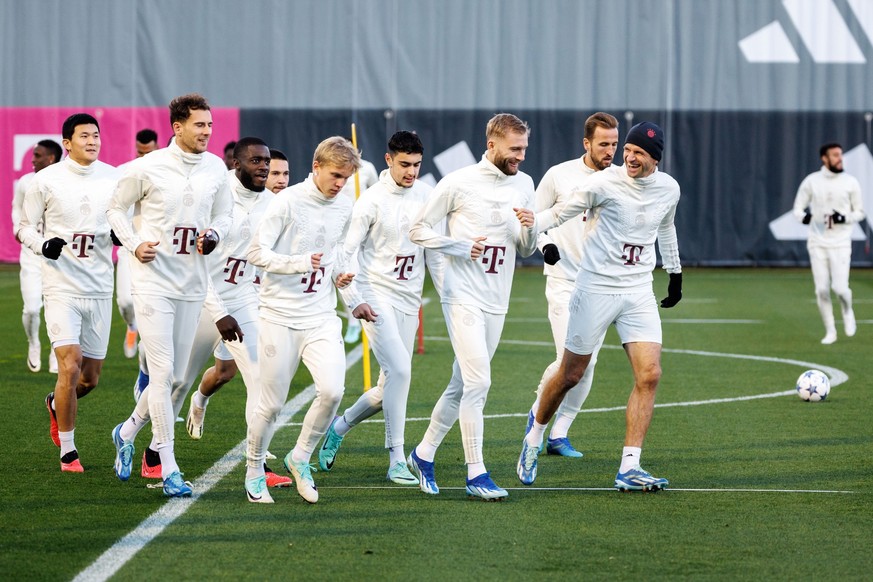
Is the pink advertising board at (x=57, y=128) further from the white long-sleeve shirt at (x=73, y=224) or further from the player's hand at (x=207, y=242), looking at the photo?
the player's hand at (x=207, y=242)

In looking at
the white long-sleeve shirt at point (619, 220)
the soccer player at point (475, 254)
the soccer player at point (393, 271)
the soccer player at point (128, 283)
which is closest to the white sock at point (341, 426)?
the soccer player at point (393, 271)

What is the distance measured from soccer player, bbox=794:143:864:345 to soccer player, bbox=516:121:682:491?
31.9 feet

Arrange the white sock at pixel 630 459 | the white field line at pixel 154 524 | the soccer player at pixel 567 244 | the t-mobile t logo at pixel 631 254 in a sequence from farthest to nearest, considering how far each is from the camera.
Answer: the soccer player at pixel 567 244
the t-mobile t logo at pixel 631 254
the white sock at pixel 630 459
the white field line at pixel 154 524

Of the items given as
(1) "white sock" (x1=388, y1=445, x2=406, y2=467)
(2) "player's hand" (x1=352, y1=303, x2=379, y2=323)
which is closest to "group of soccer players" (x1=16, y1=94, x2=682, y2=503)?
(1) "white sock" (x1=388, y1=445, x2=406, y2=467)

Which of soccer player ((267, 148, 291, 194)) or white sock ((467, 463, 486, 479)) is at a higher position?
soccer player ((267, 148, 291, 194))

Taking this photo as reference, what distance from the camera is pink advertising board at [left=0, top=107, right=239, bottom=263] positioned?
105 ft

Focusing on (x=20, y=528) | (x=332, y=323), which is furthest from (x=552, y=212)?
(x=20, y=528)

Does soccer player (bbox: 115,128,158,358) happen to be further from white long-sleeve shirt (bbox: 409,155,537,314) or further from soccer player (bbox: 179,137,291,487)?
white long-sleeve shirt (bbox: 409,155,537,314)

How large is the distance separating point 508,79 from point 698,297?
9295 millimetres

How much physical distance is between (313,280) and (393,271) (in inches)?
38.8

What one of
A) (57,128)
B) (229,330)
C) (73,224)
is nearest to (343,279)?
(229,330)

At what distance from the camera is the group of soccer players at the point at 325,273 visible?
7.83 m

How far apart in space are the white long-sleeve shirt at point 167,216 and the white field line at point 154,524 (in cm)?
117

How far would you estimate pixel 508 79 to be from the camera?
104 ft
